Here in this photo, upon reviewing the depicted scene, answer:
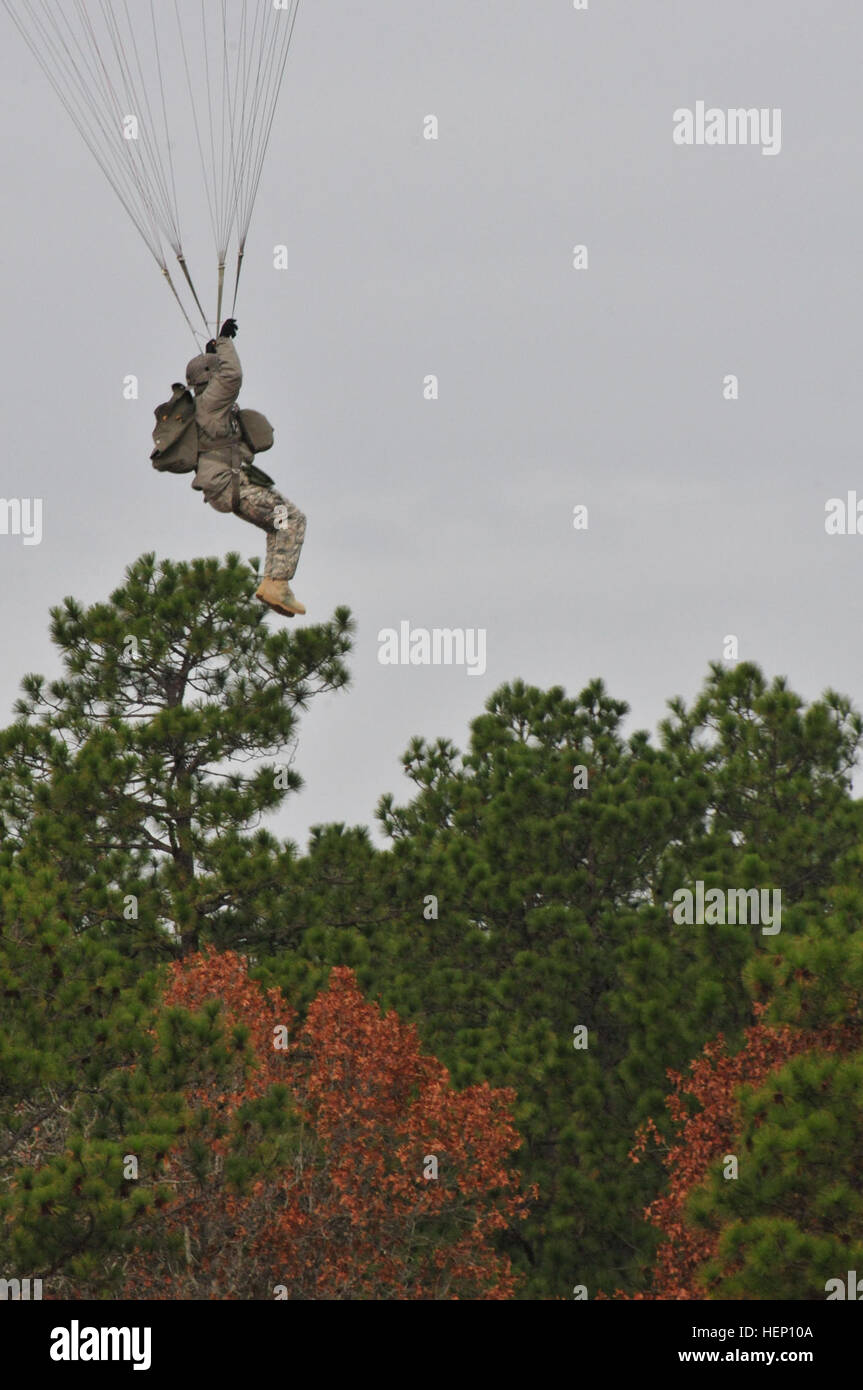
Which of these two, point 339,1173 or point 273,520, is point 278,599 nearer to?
point 273,520

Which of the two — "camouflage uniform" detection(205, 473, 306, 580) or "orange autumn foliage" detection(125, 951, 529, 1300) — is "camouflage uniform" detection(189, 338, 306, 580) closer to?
"camouflage uniform" detection(205, 473, 306, 580)

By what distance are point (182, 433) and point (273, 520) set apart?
109 centimetres

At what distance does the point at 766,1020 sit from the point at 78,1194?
6.84 m

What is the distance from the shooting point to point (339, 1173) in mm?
23547

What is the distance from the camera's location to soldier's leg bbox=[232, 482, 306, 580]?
1981 cm

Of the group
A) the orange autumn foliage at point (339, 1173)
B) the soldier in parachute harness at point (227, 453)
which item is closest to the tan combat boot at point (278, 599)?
the soldier in parachute harness at point (227, 453)

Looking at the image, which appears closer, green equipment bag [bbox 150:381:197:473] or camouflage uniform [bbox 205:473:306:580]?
green equipment bag [bbox 150:381:197:473]

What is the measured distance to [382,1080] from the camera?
24.6 m

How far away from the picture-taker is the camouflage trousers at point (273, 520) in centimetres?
1981

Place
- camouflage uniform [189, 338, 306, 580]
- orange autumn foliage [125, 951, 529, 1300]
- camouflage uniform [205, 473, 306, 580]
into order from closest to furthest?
1. camouflage uniform [189, 338, 306, 580]
2. camouflage uniform [205, 473, 306, 580]
3. orange autumn foliage [125, 951, 529, 1300]

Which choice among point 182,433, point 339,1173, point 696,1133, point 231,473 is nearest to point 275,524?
point 231,473

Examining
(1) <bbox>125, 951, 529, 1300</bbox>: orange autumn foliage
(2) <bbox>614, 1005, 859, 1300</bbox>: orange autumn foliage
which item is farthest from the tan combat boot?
(2) <bbox>614, 1005, 859, 1300</bbox>: orange autumn foliage
